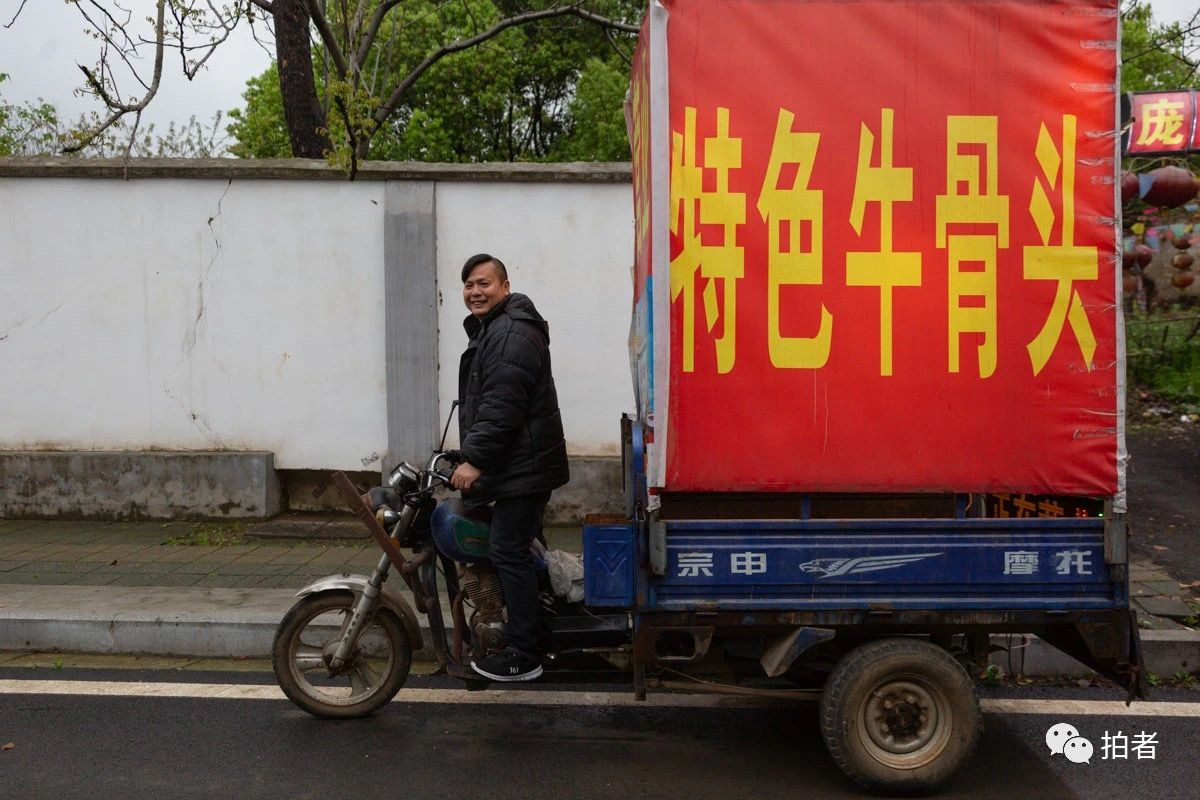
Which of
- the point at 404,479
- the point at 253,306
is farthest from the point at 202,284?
the point at 404,479

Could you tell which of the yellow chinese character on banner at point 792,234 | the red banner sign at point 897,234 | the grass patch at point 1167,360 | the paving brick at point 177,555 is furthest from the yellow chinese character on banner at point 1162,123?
the paving brick at point 177,555

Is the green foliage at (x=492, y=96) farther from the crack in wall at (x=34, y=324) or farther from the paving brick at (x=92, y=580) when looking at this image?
the paving brick at (x=92, y=580)

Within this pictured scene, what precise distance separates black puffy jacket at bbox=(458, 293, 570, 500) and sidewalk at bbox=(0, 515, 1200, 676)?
1.95 metres

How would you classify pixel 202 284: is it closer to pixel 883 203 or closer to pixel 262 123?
pixel 883 203

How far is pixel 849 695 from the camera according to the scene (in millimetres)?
3443

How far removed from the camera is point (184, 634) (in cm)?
504

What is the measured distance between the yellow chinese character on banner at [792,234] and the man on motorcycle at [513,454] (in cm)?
97

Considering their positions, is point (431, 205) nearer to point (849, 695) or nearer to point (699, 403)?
point (699, 403)

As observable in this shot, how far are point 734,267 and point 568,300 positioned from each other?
3984 millimetres

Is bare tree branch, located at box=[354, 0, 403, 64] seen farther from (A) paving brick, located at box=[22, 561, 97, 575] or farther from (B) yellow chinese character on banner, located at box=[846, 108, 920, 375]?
(B) yellow chinese character on banner, located at box=[846, 108, 920, 375]

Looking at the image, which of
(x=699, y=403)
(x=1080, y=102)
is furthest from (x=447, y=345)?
(x=1080, y=102)

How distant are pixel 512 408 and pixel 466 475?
0.98 ft

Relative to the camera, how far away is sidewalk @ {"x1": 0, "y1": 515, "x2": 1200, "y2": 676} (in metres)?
5.03

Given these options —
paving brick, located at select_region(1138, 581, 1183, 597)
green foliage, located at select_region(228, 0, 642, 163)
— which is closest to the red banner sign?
paving brick, located at select_region(1138, 581, 1183, 597)
